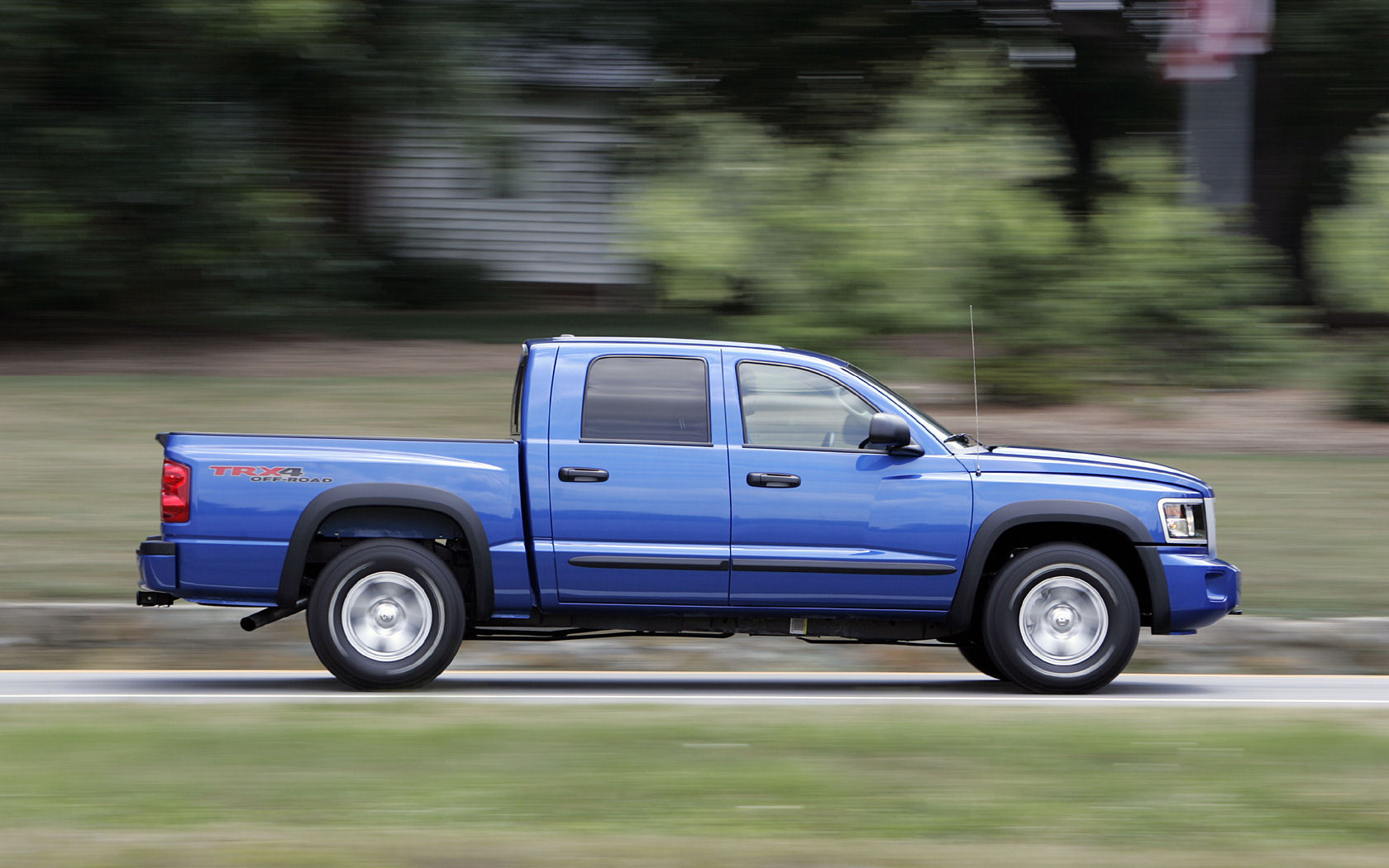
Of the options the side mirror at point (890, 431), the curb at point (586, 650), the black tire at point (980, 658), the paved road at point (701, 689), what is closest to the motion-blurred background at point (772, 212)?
the curb at point (586, 650)

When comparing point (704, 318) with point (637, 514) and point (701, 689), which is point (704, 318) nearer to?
point (701, 689)

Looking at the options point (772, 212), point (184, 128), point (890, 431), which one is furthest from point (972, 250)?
→ point (184, 128)

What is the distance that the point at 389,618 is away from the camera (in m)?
7.77

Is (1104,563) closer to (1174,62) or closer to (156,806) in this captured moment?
(156,806)

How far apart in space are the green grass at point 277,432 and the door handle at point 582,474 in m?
3.32

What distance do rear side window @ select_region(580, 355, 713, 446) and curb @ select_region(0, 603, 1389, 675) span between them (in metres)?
1.99

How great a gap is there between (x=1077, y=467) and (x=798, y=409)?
1416 millimetres

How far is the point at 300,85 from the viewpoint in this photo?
60.0 ft

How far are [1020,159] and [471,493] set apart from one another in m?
8.60

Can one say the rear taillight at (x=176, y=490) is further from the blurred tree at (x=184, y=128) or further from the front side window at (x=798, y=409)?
the blurred tree at (x=184, y=128)

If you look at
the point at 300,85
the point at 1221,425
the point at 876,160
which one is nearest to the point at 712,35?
the point at 876,160

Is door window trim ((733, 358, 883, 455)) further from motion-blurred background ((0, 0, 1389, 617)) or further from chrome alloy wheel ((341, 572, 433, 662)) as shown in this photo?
motion-blurred background ((0, 0, 1389, 617))

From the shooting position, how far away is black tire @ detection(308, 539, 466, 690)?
767 centimetres

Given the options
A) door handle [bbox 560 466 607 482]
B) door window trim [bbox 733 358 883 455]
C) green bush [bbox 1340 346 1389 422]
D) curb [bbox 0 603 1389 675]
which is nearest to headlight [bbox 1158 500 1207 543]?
door window trim [bbox 733 358 883 455]
